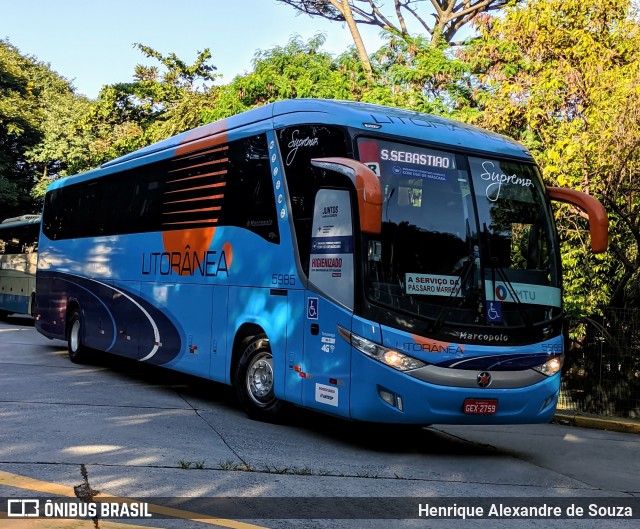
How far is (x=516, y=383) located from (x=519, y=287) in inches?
39.4

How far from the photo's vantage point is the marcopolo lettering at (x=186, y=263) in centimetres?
1114

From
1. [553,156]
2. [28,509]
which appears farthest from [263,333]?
[553,156]

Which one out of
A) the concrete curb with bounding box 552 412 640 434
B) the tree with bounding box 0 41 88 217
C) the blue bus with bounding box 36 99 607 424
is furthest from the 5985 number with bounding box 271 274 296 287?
the tree with bounding box 0 41 88 217

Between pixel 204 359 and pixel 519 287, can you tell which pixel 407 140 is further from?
pixel 204 359

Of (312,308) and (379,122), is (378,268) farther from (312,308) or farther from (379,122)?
(379,122)

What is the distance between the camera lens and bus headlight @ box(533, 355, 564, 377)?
897 cm

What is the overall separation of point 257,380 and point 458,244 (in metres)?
3.05

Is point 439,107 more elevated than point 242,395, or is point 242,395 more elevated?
point 439,107

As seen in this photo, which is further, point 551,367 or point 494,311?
point 551,367

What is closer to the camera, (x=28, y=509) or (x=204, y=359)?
(x=28, y=509)

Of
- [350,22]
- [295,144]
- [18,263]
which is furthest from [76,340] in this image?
[350,22]

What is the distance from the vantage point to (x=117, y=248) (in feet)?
47.1

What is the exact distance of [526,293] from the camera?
902cm

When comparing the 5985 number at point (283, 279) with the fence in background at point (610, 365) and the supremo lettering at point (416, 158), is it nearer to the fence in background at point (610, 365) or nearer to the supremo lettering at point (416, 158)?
the supremo lettering at point (416, 158)
